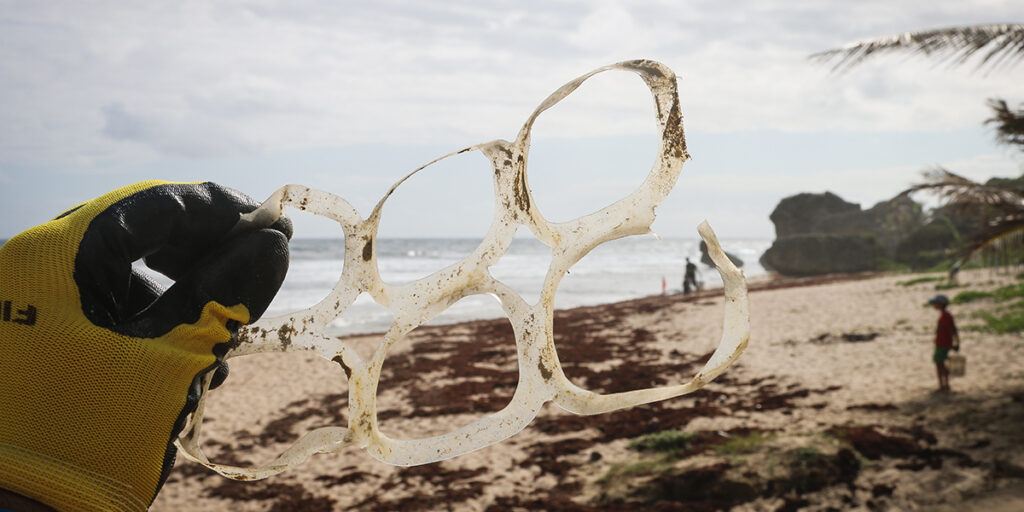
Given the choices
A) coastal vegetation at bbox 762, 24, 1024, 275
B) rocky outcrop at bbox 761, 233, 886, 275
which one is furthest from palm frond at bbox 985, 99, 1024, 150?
rocky outcrop at bbox 761, 233, 886, 275

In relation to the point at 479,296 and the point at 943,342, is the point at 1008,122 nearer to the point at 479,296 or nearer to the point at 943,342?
the point at 943,342

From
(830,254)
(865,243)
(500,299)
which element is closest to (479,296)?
(500,299)

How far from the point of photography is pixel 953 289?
16.5 meters

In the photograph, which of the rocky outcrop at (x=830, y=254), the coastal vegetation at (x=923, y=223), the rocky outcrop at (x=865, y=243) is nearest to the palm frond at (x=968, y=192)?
the coastal vegetation at (x=923, y=223)

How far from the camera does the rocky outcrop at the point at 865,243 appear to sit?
109 feet

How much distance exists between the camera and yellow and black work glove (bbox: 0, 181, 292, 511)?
1.26 m

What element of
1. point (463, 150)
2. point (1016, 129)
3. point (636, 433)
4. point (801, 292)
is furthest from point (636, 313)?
point (463, 150)

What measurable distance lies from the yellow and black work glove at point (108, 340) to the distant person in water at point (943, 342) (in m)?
9.48

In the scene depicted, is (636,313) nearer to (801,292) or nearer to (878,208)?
(801,292)

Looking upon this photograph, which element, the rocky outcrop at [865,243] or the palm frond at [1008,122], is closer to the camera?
the palm frond at [1008,122]

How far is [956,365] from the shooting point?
8.80 m

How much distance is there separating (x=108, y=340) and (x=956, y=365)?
33.2 ft

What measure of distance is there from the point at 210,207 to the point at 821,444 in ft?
24.2

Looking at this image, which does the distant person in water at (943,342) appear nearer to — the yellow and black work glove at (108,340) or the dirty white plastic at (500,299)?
the dirty white plastic at (500,299)
